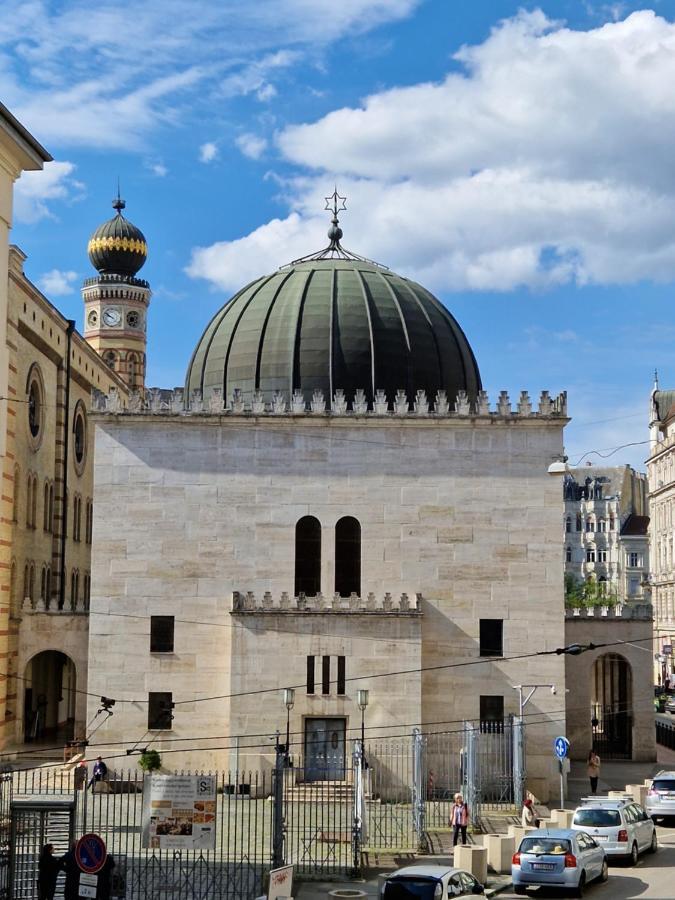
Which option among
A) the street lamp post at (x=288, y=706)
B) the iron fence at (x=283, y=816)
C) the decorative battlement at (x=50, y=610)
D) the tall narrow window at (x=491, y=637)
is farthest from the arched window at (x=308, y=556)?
the decorative battlement at (x=50, y=610)

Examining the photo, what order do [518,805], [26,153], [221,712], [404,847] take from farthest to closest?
1. [221,712]
2. [518,805]
3. [404,847]
4. [26,153]

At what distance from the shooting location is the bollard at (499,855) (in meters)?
25.5

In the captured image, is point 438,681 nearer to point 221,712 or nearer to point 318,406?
point 221,712

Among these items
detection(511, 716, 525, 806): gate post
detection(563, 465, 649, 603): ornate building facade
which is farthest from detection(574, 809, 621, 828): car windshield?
detection(563, 465, 649, 603): ornate building facade

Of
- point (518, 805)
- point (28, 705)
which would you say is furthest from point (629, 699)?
point (28, 705)

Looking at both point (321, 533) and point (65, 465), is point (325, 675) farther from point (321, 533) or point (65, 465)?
point (65, 465)

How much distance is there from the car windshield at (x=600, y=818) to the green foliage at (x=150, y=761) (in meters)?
13.4

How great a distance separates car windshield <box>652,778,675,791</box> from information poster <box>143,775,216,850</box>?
573 inches

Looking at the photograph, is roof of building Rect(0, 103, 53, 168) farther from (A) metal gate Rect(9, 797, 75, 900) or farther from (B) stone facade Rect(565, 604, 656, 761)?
(B) stone facade Rect(565, 604, 656, 761)

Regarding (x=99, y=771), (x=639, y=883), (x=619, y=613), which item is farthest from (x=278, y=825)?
(x=619, y=613)

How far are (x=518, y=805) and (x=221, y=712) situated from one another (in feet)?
29.1

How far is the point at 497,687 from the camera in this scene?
36719 mm

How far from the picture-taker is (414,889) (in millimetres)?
20172

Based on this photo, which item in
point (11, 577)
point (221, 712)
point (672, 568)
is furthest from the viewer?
point (672, 568)
